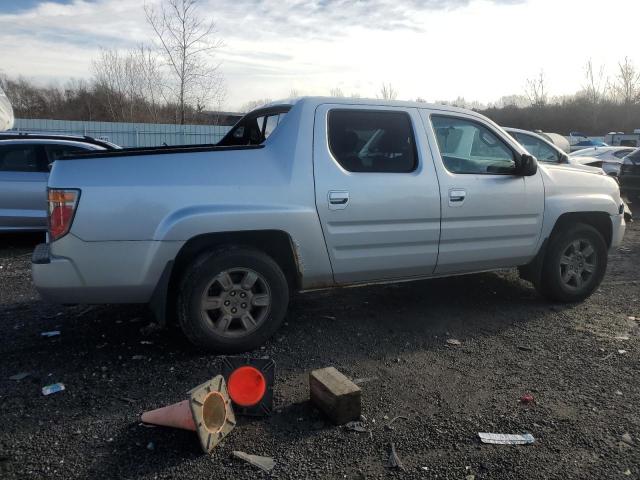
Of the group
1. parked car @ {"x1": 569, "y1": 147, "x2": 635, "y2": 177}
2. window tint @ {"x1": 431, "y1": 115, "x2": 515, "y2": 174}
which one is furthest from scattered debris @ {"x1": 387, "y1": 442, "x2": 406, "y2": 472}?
parked car @ {"x1": 569, "y1": 147, "x2": 635, "y2": 177}

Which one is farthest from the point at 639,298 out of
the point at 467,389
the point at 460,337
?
the point at 467,389

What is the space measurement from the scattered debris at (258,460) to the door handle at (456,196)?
2.74 metres

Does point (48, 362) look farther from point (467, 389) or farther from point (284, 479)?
point (467, 389)

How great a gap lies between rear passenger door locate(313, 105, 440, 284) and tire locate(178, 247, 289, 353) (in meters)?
0.56

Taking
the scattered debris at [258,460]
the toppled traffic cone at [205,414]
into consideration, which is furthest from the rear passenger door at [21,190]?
the scattered debris at [258,460]

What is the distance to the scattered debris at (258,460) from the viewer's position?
9.39 ft

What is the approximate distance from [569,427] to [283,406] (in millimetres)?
1729

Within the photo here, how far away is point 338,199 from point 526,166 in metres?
1.96

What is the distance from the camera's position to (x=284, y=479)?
9.10ft

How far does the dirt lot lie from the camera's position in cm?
291

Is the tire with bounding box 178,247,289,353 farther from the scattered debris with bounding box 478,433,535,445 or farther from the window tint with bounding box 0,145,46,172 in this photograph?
the window tint with bounding box 0,145,46,172

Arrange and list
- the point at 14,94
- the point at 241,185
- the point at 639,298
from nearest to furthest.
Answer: the point at 241,185 < the point at 639,298 < the point at 14,94

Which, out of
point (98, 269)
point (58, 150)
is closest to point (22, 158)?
point (58, 150)

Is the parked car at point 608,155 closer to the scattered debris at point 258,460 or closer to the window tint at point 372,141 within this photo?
the window tint at point 372,141
